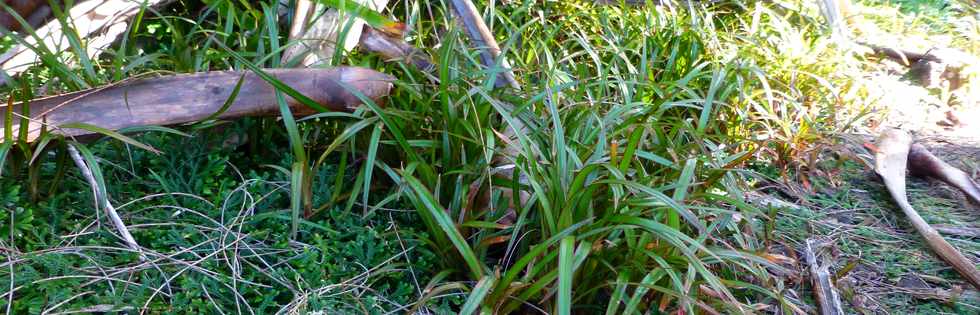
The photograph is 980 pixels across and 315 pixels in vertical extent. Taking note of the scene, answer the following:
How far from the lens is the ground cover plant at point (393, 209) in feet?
6.70

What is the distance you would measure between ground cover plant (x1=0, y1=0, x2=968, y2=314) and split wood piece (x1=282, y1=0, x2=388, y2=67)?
0.07 metres

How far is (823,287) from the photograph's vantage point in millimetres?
2525

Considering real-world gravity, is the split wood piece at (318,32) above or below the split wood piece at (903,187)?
above

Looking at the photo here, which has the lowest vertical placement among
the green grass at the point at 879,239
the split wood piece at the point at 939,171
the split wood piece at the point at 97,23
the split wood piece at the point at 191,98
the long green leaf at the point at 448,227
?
the green grass at the point at 879,239

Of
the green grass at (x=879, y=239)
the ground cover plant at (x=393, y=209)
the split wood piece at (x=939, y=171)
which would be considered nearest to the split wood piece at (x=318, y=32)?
the ground cover plant at (x=393, y=209)

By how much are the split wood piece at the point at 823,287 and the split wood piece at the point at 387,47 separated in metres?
1.41

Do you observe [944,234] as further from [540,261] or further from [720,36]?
[540,261]

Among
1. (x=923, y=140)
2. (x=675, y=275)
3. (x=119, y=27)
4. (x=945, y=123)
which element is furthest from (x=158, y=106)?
(x=945, y=123)

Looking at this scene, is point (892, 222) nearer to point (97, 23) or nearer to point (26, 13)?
point (97, 23)

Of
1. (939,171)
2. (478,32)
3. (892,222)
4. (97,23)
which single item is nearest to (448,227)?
(478,32)

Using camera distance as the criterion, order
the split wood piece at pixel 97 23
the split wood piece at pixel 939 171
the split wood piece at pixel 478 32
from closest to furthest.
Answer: the split wood piece at pixel 97 23, the split wood piece at pixel 478 32, the split wood piece at pixel 939 171

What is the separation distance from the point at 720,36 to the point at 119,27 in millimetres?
2705

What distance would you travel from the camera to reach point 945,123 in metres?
4.11

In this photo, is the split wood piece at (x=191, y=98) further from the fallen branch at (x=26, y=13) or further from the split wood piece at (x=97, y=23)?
the fallen branch at (x=26, y=13)
